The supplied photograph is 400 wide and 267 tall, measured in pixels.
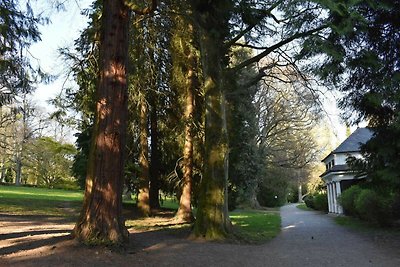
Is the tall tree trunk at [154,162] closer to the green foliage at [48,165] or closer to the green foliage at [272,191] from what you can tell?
the green foliage at [272,191]

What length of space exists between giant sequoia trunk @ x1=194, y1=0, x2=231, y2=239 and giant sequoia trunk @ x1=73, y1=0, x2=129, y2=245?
335 centimetres

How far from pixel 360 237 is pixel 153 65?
36.5 ft

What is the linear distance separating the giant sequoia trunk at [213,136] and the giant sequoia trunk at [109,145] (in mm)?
3351

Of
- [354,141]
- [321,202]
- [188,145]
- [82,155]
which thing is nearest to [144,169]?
[188,145]

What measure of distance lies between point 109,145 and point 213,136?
4.51m

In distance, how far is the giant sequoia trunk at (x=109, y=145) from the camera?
29.6ft

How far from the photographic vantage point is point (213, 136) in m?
13.1

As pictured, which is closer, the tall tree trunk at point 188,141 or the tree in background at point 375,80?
the tree in background at point 375,80

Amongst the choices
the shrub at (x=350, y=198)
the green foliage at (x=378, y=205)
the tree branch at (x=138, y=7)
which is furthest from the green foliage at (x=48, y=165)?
the tree branch at (x=138, y=7)

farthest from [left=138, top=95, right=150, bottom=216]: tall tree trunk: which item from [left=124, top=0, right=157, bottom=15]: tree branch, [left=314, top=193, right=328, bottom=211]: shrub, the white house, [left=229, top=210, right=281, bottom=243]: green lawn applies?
[left=314, top=193, right=328, bottom=211]: shrub

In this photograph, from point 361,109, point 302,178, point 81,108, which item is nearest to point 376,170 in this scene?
point 361,109

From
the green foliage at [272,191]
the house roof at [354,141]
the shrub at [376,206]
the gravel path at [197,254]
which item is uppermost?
the house roof at [354,141]

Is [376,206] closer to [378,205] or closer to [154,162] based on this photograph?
[378,205]

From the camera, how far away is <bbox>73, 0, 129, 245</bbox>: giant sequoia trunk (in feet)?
29.6
